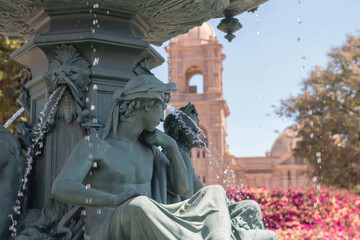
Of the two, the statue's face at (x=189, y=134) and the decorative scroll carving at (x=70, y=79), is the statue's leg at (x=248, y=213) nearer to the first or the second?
the statue's face at (x=189, y=134)

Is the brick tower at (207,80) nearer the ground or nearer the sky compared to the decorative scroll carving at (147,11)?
nearer the sky

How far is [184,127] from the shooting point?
14.0 ft

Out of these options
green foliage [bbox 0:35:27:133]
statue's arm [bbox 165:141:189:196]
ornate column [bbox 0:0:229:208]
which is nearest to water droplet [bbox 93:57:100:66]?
ornate column [bbox 0:0:229:208]

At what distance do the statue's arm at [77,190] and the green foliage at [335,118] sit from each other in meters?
17.4

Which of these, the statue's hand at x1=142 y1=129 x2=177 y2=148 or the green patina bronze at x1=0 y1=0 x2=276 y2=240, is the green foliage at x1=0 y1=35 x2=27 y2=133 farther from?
the statue's hand at x1=142 y1=129 x2=177 y2=148

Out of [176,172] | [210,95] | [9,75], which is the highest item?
[210,95]

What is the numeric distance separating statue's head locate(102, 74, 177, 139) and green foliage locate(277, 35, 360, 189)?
17.0 meters

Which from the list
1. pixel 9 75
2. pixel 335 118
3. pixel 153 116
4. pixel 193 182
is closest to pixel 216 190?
pixel 153 116

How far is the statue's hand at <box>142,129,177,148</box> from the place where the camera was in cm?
375

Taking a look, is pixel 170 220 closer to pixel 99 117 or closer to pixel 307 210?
pixel 99 117

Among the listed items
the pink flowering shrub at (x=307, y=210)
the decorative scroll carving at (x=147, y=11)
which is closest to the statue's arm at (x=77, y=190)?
the decorative scroll carving at (x=147, y=11)

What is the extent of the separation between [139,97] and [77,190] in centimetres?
67

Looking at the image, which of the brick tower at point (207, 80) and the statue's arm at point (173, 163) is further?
the brick tower at point (207, 80)

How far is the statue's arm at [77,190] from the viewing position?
3.26 meters
